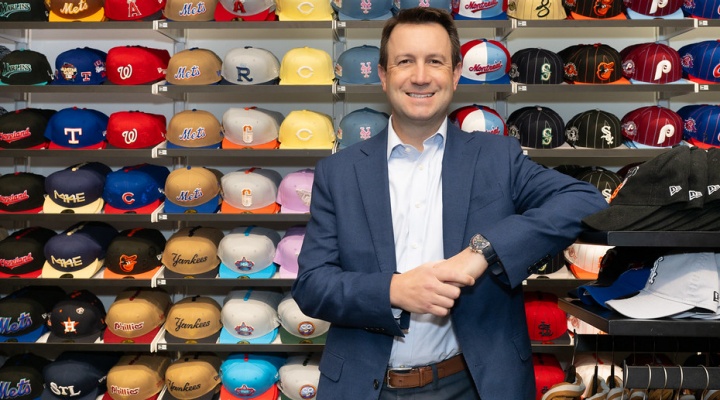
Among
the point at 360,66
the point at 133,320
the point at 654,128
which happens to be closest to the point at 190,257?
the point at 133,320

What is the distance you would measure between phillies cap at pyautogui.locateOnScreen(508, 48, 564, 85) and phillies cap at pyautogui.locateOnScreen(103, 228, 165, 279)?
7.76 feet

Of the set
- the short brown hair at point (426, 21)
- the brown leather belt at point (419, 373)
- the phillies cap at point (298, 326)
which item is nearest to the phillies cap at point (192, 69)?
the phillies cap at point (298, 326)

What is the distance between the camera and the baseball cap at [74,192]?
13.1 ft

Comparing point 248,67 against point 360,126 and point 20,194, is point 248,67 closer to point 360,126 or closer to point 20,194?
point 360,126

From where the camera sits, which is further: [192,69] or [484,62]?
[192,69]

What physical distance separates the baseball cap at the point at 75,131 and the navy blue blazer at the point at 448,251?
266cm

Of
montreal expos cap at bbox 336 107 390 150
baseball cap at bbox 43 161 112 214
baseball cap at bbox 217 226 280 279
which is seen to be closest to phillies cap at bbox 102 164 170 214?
baseball cap at bbox 43 161 112 214

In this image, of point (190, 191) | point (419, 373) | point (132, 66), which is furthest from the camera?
point (132, 66)

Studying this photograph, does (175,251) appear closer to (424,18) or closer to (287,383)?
(287,383)

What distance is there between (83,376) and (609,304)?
3.27 m

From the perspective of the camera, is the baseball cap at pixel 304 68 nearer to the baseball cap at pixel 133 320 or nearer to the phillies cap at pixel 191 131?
the phillies cap at pixel 191 131

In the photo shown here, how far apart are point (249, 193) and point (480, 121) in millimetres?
1372

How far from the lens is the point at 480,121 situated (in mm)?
3826

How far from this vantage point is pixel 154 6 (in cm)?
408
